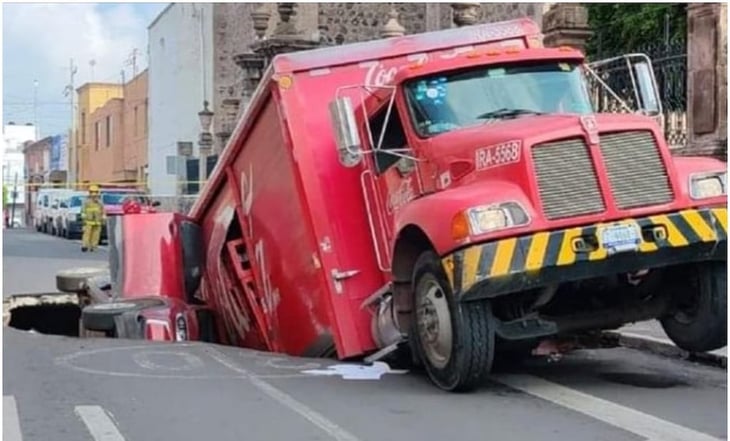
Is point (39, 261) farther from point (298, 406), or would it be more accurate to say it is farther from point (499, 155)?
point (499, 155)

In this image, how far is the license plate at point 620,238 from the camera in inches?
295

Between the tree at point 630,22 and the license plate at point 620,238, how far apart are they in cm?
1525

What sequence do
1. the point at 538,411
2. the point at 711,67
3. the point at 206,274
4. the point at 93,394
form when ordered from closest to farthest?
the point at 538,411 → the point at 93,394 → the point at 206,274 → the point at 711,67

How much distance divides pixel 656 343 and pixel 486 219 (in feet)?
10.7

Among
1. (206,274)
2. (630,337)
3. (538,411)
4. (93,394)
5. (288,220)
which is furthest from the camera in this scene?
(206,274)

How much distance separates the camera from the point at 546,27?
1598cm

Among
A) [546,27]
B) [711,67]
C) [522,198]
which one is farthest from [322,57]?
[546,27]

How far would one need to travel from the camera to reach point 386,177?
29.0ft

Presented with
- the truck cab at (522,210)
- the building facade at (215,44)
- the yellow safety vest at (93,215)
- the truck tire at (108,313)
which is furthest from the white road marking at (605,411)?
the yellow safety vest at (93,215)

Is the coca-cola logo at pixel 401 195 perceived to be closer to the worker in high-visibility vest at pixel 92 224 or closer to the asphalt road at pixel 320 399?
the asphalt road at pixel 320 399

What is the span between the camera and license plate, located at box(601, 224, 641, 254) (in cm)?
750

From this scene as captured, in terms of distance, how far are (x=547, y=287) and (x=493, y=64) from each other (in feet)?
6.00

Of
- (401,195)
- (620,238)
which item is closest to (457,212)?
(620,238)

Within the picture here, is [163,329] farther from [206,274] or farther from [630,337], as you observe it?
[630,337]
